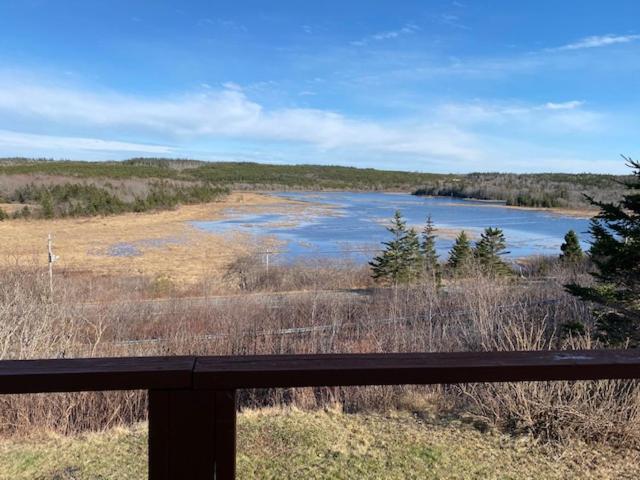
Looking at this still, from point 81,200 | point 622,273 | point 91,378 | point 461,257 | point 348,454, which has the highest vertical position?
point 91,378

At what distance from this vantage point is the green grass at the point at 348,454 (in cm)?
445

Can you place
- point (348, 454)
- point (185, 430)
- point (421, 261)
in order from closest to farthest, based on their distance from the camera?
point (185, 430)
point (348, 454)
point (421, 261)

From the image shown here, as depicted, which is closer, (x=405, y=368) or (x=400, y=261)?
(x=405, y=368)

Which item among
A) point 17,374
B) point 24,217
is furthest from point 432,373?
point 24,217

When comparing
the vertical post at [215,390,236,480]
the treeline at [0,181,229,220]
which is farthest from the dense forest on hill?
the vertical post at [215,390,236,480]

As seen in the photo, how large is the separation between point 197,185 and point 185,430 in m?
110

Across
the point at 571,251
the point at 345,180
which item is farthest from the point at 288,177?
the point at 571,251

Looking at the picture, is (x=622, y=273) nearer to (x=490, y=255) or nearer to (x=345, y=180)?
(x=490, y=255)

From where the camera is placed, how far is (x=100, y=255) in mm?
37938

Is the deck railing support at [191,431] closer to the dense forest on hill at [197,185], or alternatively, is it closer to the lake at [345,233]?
the dense forest on hill at [197,185]

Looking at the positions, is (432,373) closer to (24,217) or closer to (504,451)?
(504,451)

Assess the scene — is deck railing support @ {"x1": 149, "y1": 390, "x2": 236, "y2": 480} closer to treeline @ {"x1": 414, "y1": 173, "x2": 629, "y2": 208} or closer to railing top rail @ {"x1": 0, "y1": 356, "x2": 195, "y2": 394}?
railing top rail @ {"x1": 0, "y1": 356, "x2": 195, "y2": 394}

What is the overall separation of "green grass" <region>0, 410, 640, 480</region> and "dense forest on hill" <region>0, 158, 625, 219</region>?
6.49 meters

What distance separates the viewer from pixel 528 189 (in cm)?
12800
